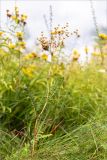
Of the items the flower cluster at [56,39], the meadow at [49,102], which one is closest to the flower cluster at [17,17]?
the meadow at [49,102]

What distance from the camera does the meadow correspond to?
2447 millimetres

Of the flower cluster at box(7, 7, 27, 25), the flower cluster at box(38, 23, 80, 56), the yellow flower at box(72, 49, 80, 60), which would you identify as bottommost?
the yellow flower at box(72, 49, 80, 60)

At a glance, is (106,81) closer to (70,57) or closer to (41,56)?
(70,57)

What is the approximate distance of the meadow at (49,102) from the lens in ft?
8.03

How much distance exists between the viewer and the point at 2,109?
3217mm

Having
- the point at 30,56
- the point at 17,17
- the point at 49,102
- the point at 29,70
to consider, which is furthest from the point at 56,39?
the point at 30,56

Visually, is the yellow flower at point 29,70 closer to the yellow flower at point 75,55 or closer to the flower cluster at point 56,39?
the yellow flower at point 75,55

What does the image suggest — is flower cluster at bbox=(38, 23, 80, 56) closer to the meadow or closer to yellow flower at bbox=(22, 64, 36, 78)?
the meadow

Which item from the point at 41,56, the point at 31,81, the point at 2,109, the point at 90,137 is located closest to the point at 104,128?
the point at 90,137

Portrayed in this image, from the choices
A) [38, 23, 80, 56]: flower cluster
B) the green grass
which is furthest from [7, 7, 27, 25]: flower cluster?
[38, 23, 80, 56]: flower cluster

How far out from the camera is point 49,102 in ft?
9.44

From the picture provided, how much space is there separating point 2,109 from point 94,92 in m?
0.85

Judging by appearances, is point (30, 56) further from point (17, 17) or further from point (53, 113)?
point (53, 113)

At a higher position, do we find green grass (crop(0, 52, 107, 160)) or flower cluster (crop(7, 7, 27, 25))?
flower cluster (crop(7, 7, 27, 25))
